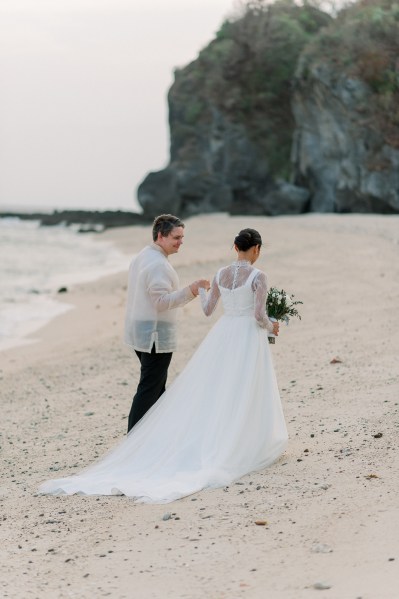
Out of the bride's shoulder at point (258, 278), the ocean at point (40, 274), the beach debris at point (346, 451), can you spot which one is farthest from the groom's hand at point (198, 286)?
the ocean at point (40, 274)

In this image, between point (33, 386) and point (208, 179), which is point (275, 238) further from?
point (208, 179)

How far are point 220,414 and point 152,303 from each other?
3.52 feet

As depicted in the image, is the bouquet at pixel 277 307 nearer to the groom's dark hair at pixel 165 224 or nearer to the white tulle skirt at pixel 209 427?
the white tulle skirt at pixel 209 427

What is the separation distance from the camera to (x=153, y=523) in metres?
5.77

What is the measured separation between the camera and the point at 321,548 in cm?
505

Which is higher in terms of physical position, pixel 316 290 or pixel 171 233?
pixel 171 233

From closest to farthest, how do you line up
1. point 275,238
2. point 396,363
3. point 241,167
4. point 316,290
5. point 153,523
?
point 153,523, point 396,363, point 316,290, point 275,238, point 241,167

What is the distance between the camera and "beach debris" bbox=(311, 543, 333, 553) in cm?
503

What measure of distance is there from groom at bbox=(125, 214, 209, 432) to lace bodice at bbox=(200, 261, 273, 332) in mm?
165

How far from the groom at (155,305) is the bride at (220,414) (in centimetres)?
33

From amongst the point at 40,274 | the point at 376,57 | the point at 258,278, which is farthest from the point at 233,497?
the point at 376,57

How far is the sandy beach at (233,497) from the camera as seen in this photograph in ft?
16.0

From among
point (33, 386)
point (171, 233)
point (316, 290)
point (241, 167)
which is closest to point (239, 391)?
point (171, 233)

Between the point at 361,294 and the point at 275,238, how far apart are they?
13.9 metres
